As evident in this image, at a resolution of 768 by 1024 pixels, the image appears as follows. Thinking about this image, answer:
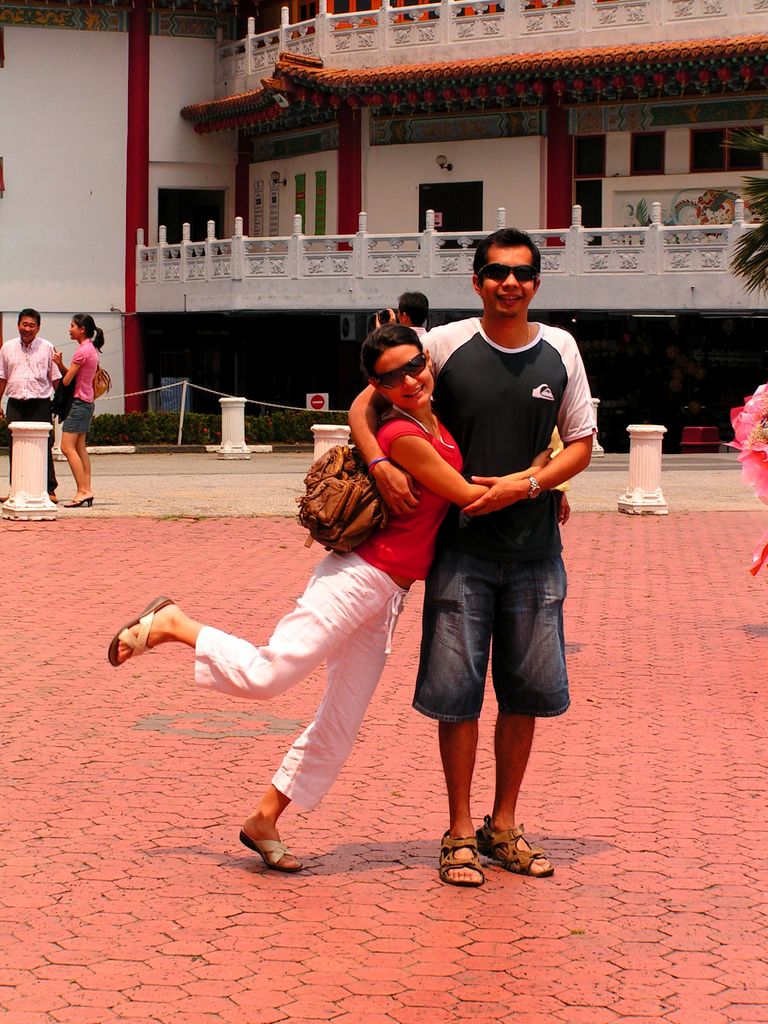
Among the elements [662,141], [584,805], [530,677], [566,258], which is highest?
[662,141]

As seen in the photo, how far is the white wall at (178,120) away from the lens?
3925 centimetres

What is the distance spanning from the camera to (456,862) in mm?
5695

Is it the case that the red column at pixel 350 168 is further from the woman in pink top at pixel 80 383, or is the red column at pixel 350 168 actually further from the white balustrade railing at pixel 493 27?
the woman in pink top at pixel 80 383

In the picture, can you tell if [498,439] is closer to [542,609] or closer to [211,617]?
[542,609]

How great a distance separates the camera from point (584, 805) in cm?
680

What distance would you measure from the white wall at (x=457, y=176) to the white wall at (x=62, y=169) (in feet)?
20.0

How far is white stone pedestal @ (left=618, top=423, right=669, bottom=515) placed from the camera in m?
18.8

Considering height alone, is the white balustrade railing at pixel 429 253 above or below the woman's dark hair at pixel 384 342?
above

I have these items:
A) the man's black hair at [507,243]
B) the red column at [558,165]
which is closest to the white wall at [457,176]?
the red column at [558,165]

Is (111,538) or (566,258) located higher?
(566,258)

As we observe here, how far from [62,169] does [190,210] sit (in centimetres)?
435

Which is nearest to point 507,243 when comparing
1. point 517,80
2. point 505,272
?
point 505,272

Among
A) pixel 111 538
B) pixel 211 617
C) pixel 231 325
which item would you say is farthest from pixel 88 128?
pixel 211 617

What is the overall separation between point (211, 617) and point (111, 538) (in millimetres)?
4471
